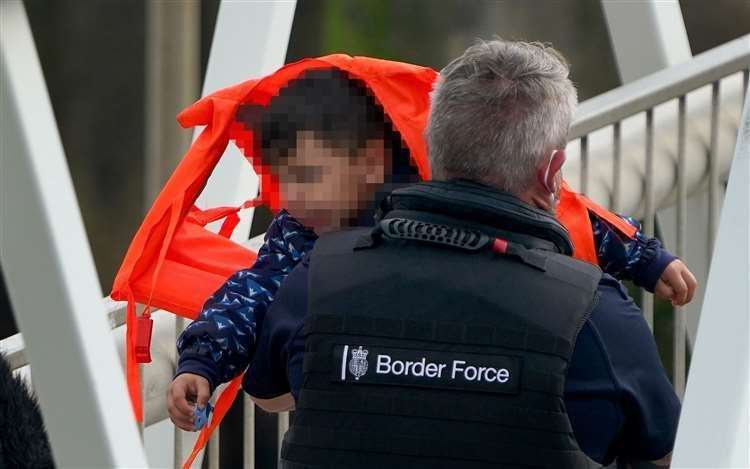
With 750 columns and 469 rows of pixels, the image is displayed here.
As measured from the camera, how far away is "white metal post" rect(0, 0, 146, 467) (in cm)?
194

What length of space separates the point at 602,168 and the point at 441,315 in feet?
6.56

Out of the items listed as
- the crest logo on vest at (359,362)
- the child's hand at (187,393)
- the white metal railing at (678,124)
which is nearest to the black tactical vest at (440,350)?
the crest logo on vest at (359,362)

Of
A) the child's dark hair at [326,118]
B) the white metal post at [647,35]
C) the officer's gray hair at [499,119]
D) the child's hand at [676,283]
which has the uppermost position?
the officer's gray hair at [499,119]

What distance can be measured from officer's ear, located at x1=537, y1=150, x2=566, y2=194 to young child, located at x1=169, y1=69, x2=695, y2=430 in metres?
0.40

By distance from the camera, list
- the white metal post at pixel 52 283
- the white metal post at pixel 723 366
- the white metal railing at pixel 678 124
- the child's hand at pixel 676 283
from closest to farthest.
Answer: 1. the white metal post at pixel 723 366
2. the white metal post at pixel 52 283
3. the child's hand at pixel 676 283
4. the white metal railing at pixel 678 124

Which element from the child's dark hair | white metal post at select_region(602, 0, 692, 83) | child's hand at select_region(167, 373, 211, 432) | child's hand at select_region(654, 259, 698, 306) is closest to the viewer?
child's hand at select_region(167, 373, 211, 432)

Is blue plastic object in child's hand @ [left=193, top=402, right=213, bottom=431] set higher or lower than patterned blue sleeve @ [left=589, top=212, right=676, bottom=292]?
Result: lower

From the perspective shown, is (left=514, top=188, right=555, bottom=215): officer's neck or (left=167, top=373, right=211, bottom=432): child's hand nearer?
(left=514, top=188, right=555, bottom=215): officer's neck

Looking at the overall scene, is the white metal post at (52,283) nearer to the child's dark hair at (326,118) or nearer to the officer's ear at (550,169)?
the child's dark hair at (326,118)

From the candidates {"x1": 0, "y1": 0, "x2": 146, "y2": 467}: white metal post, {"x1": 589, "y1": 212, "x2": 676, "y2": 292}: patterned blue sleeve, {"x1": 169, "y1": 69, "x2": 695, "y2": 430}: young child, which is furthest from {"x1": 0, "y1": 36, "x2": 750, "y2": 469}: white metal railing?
{"x1": 0, "y1": 0, "x2": 146, "y2": 467}: white metal post

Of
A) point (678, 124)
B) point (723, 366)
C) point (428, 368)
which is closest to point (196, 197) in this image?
point (428, 368)

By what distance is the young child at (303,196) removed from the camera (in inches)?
90.4

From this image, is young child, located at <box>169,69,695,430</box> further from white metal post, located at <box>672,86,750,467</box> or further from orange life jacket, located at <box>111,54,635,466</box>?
white metal post, located at <box>672,86,750,467</box>

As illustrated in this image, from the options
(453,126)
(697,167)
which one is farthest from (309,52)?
(453,126)
